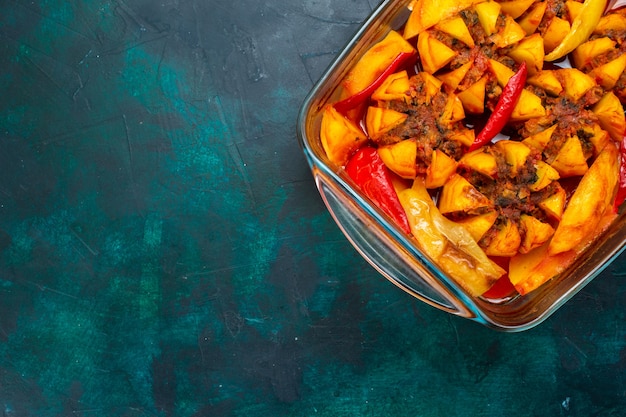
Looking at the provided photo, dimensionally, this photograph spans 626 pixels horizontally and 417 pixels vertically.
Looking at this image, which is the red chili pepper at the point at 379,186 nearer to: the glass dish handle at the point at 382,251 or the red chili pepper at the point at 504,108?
the glass dish handle at the point at 382,251

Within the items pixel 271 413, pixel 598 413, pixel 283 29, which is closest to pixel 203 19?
pixel 283 29

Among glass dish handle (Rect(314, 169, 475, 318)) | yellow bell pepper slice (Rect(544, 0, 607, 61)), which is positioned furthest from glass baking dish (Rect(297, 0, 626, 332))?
yellow bell pepper slice (Rect(544, 0, 607, 61))

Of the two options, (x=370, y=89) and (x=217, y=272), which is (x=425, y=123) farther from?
(x=217, y=272)

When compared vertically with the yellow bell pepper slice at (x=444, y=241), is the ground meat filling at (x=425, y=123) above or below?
above

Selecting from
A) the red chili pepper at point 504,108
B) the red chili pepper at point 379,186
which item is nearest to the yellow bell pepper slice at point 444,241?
the red chili pepper at point 379,186

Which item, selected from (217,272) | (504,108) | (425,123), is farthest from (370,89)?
(217,272)
